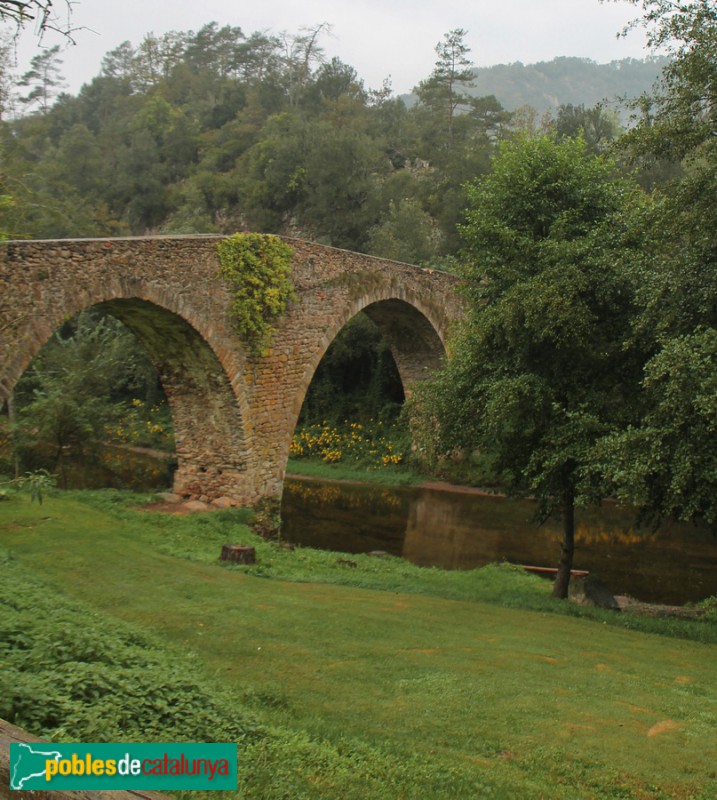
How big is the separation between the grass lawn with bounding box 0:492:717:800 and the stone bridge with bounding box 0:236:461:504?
3.29 metres

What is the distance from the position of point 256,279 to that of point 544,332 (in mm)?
7217

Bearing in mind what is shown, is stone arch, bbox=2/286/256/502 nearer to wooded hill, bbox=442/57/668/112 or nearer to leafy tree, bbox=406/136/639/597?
leafy tree, bbox=406/136/639/597

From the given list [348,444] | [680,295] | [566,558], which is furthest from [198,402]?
[348,444]

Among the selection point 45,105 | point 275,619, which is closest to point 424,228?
point 275,619

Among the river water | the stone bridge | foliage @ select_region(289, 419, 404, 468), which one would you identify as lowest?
the river water

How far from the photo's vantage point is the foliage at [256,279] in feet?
47.5

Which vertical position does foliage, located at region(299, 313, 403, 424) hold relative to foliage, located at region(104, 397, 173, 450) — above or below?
above

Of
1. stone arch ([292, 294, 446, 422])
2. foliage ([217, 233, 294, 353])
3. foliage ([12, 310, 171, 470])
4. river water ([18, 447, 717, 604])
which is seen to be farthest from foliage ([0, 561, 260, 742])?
stone arch ([292, 294, 446, 422])

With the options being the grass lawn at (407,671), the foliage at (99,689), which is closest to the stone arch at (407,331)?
the grass lawn at (407,671)

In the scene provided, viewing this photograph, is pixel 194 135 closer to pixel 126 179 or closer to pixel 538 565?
pixel 126 179

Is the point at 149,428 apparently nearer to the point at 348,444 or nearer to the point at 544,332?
the point at 348,444

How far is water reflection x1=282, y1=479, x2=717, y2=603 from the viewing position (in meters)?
15.3

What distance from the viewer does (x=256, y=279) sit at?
1495 centimetres

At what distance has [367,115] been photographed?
139 feet
